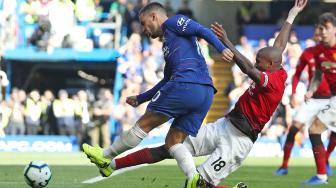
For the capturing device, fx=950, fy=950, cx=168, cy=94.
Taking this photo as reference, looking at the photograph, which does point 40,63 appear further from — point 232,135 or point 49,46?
point 232,135

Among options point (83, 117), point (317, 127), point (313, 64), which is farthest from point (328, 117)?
point (83, 117)

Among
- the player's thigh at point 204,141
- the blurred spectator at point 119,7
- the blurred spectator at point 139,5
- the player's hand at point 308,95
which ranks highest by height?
the player's thigh at point 204,141

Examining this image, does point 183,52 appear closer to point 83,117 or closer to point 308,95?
point 308,95

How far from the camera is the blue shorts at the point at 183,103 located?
382 inches

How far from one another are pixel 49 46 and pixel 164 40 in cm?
1977

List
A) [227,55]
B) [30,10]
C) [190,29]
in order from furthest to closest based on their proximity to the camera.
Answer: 1. [30,10]
2. [190,29]
3. [227,55]

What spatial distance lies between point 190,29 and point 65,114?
1849 centimetres

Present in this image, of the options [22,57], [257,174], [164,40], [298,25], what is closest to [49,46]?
[22,57]

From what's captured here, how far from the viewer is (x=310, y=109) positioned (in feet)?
49.0

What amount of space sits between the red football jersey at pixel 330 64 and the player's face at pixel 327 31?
253 millimetres

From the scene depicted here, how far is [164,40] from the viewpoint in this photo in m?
9.90

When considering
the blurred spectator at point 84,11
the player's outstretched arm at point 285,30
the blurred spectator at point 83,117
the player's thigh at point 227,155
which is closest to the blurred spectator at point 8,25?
the blurred spectator at point 84,11

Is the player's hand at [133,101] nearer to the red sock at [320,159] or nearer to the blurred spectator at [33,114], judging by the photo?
the red sock at [320,159]

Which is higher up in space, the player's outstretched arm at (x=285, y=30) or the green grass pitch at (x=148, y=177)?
the player's outstretched arm at (x=285, y=30)
